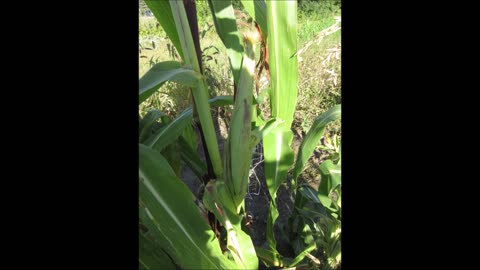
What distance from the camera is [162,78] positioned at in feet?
2.39

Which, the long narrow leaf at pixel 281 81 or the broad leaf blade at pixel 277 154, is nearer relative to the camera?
the long narrow leaf at pixel 281 81

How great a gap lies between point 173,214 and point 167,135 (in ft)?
0.61

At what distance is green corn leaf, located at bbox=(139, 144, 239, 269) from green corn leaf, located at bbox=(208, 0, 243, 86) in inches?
10.5

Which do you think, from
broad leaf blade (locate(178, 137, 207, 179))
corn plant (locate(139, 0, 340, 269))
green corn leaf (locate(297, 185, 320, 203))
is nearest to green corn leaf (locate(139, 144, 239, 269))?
corn plant (locate(139, 0, 340, 269))

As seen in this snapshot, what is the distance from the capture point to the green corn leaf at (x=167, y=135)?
2.77 ft

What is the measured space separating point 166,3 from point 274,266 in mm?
691

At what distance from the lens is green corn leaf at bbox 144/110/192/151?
2.77 ft

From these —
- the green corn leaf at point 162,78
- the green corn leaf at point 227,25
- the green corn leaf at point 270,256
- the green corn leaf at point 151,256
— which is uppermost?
the green corn leaf at point 227,25

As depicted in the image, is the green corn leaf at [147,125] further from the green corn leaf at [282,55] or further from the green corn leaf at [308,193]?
the green corn leaf at [308,193]

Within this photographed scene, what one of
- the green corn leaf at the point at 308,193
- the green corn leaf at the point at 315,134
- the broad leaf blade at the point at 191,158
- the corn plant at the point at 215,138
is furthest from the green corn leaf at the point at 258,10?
the green corn leaf at the point at 308,193

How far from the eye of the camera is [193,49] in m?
0.73
